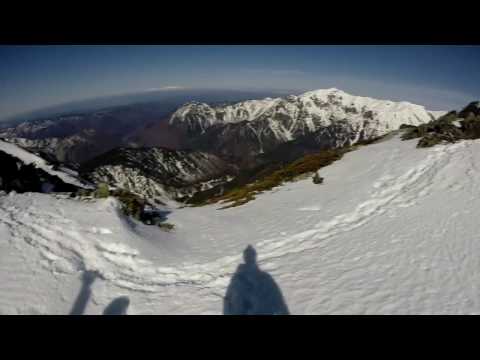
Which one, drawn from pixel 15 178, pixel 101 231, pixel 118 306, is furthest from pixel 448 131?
pixel 15 178

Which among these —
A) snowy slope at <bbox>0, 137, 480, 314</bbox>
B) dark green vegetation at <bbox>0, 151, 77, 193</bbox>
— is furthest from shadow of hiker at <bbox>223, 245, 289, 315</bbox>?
dark green vegetation at <bbox>0, 151, 77, 193</bbox>

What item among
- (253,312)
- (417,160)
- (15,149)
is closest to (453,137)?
(417,160)

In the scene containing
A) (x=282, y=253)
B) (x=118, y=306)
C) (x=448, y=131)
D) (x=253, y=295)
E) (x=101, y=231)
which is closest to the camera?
(x=118, y=306)

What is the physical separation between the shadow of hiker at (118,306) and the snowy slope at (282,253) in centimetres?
26

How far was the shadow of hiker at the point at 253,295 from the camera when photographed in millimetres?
7977

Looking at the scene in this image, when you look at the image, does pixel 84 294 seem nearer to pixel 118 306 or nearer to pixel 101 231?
pixel 118 306

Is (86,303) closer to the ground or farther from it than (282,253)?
farther from it

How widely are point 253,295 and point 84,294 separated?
16.3 ft

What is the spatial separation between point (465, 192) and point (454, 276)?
909 cm

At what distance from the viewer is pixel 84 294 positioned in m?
7.82

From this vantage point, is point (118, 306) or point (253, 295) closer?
point (118, 306)

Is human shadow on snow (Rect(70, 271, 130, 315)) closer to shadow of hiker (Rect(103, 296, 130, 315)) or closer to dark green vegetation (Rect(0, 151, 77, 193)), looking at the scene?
shadow of hiker (Rect(103, 296, 130, 315))

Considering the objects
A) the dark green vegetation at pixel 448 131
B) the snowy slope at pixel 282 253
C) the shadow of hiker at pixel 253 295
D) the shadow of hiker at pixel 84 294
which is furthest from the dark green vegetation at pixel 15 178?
the dark green vegetation at pixel 448 131
